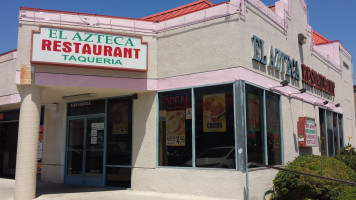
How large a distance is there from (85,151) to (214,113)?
5.42 meters

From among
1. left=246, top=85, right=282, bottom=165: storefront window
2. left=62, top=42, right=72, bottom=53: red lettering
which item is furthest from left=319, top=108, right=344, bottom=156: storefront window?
left=62, top=42, right=72, bottom=53: red lettering

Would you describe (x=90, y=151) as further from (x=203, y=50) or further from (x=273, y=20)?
(x=273, y=20)

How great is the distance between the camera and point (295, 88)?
13555mm

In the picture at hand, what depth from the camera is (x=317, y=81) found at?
16.0 metres

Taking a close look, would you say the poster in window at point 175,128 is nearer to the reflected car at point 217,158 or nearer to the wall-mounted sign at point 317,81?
the reflected car at point 217,158

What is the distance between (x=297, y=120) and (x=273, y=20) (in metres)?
3.91

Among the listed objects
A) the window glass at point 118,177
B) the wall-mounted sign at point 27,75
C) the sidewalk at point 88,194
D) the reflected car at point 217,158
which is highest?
the wall-mounted sign at point 27,75

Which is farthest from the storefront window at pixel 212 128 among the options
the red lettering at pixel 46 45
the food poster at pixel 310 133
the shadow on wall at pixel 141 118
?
the red lettering at pixel 46 45

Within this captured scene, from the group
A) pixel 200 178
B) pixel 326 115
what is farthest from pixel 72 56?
pixel 326 115

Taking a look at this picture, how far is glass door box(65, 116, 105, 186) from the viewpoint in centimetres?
1230

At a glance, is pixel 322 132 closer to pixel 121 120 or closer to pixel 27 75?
pixel 121 120

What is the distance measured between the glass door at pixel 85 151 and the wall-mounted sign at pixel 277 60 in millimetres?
5892

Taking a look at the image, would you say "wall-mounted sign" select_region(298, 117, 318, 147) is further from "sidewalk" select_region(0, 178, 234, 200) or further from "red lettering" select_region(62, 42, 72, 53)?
"red lettering" select_region(62, 42, 72, 53)

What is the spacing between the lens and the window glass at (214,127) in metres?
9.65
